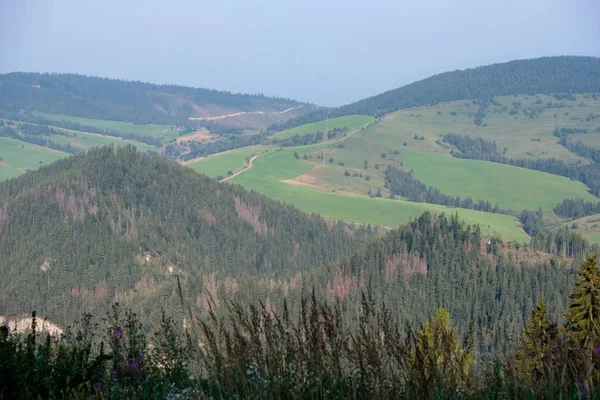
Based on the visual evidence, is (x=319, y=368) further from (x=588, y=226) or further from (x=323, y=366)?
(x=588, y=226)

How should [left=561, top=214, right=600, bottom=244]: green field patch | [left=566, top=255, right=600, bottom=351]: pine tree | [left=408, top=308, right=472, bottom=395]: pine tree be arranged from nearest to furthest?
1. [left=408, top=308, right=472, bottom=395]: pine tree
2. [left=566, top=255, right=600, bottom=351]: pine tree
3. [left=561, top=214, right=600, bottom=244]: green field patch

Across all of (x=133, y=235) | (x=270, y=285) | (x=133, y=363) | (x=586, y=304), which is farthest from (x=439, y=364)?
(x=133, y=235)

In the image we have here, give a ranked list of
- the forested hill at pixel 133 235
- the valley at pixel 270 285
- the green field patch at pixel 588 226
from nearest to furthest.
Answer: the valley at pixel 270 285 → the forested hill at pixel 133 235 → the green field patch at pixel 588 226

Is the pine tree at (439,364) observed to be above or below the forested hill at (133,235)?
above

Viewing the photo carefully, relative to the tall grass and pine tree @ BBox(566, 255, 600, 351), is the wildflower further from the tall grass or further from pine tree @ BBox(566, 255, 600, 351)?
pine tree @ BBox(566, 255, 600, 351)

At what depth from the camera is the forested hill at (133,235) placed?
133m

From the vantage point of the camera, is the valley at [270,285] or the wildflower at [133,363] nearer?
the valley at [270,285]

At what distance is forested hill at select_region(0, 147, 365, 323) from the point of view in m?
133

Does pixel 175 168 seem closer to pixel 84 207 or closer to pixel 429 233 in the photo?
pixel 84 207

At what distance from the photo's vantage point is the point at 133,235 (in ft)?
531

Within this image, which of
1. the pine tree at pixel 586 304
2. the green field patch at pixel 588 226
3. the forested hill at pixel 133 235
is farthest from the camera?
the green field patch at pixel 588 226

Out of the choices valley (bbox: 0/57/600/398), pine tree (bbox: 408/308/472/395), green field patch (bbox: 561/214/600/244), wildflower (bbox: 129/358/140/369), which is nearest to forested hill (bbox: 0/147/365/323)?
valley (bbox: 0/57/600/398)

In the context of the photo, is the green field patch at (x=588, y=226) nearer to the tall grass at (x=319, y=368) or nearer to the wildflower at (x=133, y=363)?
the wildflower at (x=133, y=363)

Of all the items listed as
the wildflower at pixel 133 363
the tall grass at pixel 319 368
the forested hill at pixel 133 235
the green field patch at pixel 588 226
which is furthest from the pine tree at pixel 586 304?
the green field patch at pixel 588 226
